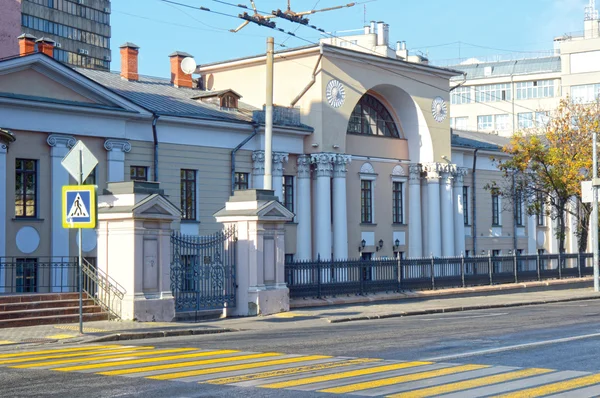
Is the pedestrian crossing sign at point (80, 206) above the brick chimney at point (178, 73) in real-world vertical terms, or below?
below

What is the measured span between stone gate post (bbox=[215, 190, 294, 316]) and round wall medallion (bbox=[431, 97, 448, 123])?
24.5 meters

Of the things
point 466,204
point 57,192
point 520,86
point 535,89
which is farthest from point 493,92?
point 57,192

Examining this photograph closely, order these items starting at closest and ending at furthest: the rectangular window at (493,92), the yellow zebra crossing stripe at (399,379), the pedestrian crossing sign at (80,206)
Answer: the yellow zebra crossing stripe at (399,379), the pedestrian crossing sign at (80,206), the rectangular window at (493,92)

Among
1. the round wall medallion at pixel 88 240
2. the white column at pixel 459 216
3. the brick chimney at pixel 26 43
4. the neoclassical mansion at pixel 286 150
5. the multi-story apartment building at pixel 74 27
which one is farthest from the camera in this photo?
the multi-story apartment building at pixel 74 27

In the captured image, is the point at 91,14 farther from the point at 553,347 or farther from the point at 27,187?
the point at 553,347

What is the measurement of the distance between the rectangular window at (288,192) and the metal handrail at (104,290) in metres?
19.5

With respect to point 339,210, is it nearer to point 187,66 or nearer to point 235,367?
point 187,66

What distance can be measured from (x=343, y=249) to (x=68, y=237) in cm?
1384

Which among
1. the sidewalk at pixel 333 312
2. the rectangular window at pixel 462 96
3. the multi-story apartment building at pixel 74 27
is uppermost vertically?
the multi-story apartment building at pixel 74 27

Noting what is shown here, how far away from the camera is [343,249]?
41562 millimetres

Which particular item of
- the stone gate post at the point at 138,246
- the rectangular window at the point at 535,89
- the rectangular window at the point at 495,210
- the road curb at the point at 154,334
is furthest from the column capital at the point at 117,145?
the rectangular window at the point at 535,89

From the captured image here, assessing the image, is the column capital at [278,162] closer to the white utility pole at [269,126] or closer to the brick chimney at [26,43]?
the brick chimney at [26,43]

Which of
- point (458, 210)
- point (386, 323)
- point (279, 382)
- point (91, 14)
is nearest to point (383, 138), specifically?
point (458, 210)

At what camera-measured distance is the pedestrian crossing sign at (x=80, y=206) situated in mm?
18031
